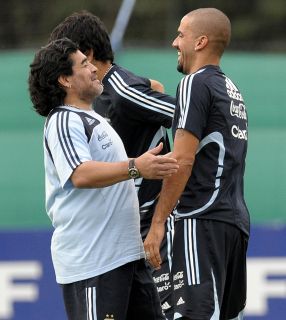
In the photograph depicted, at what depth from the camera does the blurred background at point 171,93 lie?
801cm

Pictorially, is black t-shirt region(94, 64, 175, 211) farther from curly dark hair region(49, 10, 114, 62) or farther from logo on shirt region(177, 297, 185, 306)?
logo on shirt region(177, 297, 185, 306)

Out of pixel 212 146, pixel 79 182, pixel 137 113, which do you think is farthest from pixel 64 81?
pixel 212 146

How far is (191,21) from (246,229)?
40.5 inches

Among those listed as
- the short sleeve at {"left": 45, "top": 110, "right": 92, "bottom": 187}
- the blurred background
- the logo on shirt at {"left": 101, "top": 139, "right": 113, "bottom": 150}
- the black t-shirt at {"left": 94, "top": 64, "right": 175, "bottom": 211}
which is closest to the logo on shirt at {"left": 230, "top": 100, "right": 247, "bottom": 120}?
the black t-shirt at {"left": 94, "top": 64, "right": 175, "bottom": 211}

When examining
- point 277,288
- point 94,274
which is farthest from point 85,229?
point 277,288

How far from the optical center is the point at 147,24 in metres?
9.37

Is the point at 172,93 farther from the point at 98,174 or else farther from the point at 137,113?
the point at 98,174

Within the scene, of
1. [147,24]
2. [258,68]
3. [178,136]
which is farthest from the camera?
[147,24]

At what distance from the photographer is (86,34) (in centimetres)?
568

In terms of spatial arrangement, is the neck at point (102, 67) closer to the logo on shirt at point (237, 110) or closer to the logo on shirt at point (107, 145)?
the logo on shirt at point (107, 145)

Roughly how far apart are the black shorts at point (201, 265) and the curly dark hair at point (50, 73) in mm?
830

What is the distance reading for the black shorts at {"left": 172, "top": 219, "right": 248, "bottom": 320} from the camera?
16.5ft

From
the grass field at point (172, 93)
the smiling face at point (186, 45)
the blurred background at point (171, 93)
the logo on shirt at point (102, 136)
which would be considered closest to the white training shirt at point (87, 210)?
the logo on shirt at point (102, 136)

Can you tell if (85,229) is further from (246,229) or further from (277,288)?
(277,288)
